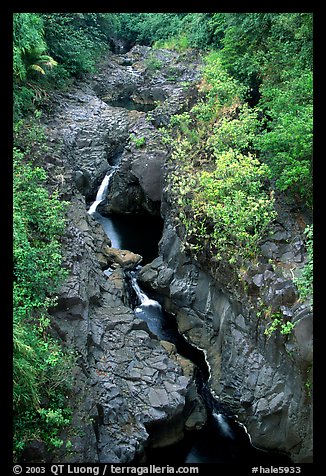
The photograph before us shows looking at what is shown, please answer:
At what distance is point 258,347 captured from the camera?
36.3 feet

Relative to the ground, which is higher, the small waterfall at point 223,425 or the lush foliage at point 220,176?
the lush foliage at point 220,176

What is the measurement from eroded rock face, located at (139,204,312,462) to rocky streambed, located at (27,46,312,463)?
0.09 feet

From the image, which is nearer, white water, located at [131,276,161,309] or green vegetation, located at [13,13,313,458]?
green vegetation, located at [13,13,313,458]

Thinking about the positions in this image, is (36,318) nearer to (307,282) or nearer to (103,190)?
(307,282)

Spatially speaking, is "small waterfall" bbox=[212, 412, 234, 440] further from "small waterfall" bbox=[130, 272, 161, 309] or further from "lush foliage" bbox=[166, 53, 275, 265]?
"small waterfall" bbox=[130, 272, 161, 309]

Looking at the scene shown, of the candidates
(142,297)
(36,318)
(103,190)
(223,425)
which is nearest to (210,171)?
(142,297)

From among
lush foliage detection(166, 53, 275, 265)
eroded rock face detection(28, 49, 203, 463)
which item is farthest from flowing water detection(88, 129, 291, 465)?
lush foliage detection(166, 53, 275, 265)

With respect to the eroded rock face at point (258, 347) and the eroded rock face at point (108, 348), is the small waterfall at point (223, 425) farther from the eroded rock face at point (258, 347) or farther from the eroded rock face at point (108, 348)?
the eroded rock face at point (108, 348)

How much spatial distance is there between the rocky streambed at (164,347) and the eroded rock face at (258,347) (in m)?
0.03

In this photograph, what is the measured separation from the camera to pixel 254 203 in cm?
1148

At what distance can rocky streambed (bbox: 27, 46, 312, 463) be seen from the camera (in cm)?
966

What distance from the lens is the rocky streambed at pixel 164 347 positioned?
966cm

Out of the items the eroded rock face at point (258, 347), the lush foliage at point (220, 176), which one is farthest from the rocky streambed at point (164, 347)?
the lush foliage at point (220, 176)

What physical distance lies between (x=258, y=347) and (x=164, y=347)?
2866 millimetres
